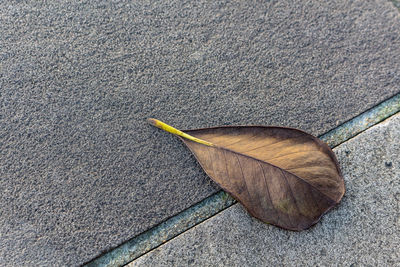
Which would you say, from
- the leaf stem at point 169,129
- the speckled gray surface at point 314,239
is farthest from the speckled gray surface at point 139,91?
the speckled gray surface at point 314,239

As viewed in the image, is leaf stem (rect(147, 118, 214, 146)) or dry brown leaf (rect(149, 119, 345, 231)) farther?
leaf stem (rect(147, 118, 214, 146))

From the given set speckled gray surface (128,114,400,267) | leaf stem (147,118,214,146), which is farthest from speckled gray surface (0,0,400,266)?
speckled gray surface (128,114,400,267)

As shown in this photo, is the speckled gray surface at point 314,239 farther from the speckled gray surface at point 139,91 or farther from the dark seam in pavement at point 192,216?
the speckled gray surface at point 139,91

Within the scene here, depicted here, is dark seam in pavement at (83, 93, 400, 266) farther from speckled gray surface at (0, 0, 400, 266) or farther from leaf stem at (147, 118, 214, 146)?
leaf stem at (147, 118, 214, 146)

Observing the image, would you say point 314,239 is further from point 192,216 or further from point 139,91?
point 139,91

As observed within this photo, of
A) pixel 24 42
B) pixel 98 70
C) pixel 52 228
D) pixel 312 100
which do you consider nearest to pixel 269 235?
pixel 312 100

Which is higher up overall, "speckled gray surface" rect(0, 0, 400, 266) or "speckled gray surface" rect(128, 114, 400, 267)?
"speckled gray surface" rect(0, 0, 400, 266)

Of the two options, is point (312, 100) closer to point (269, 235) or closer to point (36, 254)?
point (269, 235)
